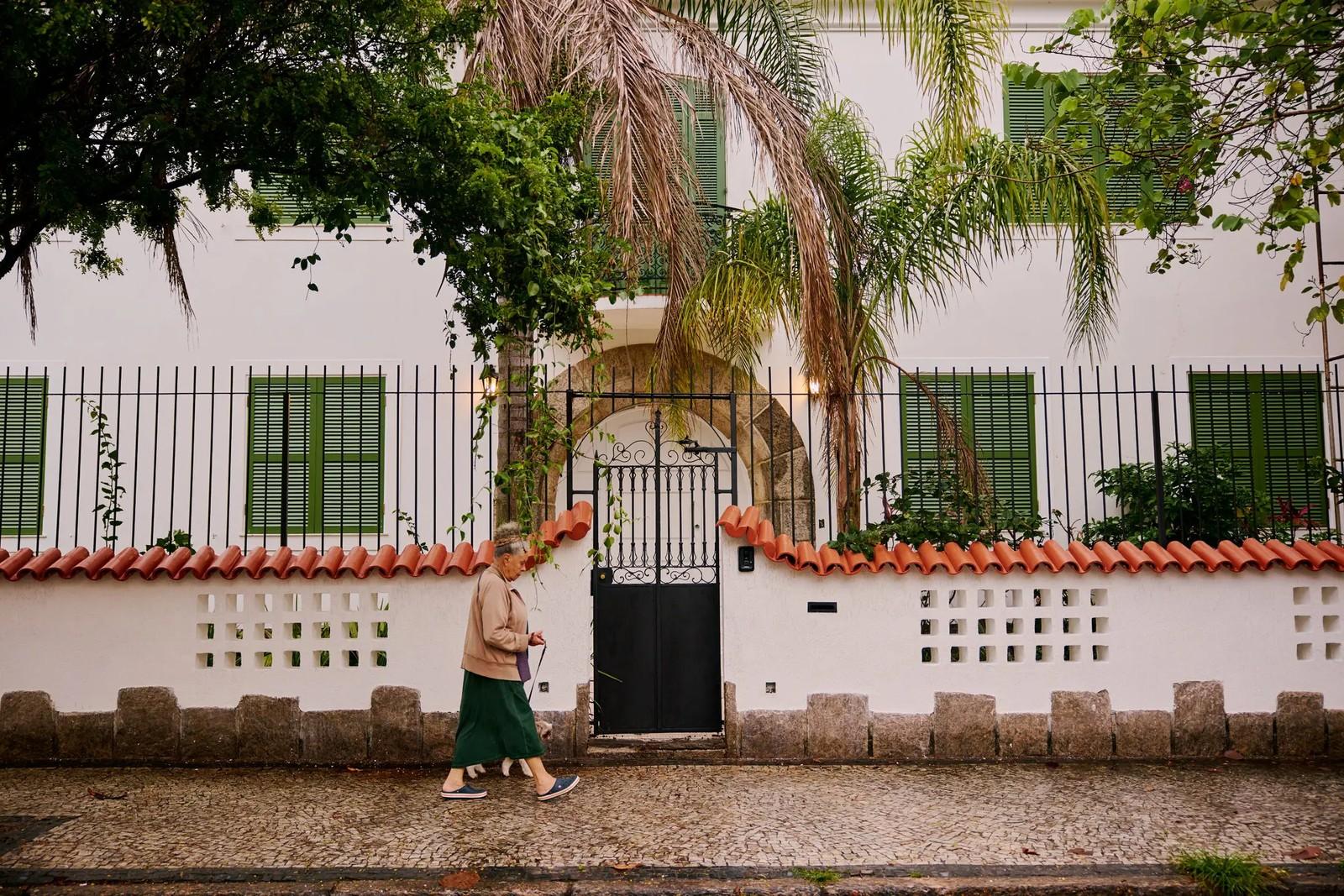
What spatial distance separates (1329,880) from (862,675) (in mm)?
2808

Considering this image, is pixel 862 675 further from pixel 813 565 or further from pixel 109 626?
pixel 109 626

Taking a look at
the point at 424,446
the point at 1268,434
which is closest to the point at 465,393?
the point at 424,446

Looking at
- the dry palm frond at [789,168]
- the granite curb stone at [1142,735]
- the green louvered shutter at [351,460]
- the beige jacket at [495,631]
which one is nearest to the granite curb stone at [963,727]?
the granite curb stone at [1142,735]

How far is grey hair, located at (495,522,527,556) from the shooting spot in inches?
223

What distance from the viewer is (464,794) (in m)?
5.57

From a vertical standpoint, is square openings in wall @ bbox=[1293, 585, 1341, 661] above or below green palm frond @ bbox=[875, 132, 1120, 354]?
below

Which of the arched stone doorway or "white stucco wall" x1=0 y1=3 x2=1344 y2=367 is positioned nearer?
the arched stone doorway

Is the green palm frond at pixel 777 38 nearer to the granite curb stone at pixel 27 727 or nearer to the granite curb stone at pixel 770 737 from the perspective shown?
the granite curb stone at pixel 770 737

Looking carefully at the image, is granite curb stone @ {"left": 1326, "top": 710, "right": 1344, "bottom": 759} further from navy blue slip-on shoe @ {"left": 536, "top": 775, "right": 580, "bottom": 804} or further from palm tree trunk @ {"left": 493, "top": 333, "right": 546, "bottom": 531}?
palm tree trunk @ {"left": 493, "top": 333, "right": 546, "bottom": 531}

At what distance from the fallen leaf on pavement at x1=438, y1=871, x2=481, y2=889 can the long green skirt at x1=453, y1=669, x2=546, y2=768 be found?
1130 millimetres

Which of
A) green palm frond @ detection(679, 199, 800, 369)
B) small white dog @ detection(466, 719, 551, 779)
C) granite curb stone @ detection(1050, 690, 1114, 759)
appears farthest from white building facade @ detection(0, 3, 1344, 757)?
granite curb stone @ detection(1050, 690, 1114, 759)

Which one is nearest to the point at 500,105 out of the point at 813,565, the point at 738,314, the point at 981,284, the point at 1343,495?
the point at 738,314

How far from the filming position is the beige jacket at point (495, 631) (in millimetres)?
5508

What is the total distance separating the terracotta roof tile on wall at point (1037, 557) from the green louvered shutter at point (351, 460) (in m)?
4.94
